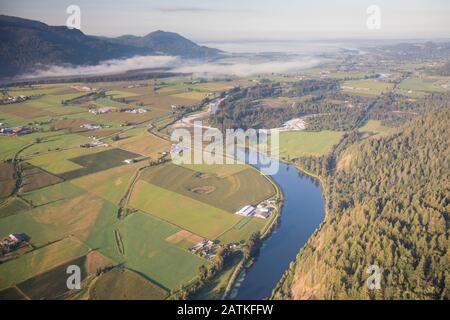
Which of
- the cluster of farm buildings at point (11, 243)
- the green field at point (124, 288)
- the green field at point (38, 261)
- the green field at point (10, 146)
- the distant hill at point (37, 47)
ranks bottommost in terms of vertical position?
the green field at point (124, 288)

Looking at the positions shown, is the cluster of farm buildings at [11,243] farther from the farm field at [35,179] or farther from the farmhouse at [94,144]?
the farmhouse at [94,144]

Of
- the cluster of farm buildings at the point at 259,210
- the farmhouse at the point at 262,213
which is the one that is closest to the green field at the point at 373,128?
the cluster of farm buildings at the point at 259,210

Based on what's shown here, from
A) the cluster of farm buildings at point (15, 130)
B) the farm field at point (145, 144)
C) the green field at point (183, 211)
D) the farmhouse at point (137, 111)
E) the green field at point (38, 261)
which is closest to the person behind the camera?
the green field at point (38, 261)

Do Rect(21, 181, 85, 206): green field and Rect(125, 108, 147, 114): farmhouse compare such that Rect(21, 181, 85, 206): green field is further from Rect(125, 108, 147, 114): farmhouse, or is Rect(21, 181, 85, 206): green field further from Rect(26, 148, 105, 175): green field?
Rect(125, 108, 147, 114): farmhouse

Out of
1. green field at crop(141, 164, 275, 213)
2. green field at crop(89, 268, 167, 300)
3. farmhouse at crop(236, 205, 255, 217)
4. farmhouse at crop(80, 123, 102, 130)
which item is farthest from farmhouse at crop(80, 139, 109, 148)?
green field at crop(89, 268, 167, 300)

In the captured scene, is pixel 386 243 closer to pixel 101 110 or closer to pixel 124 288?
pixel 124 288
